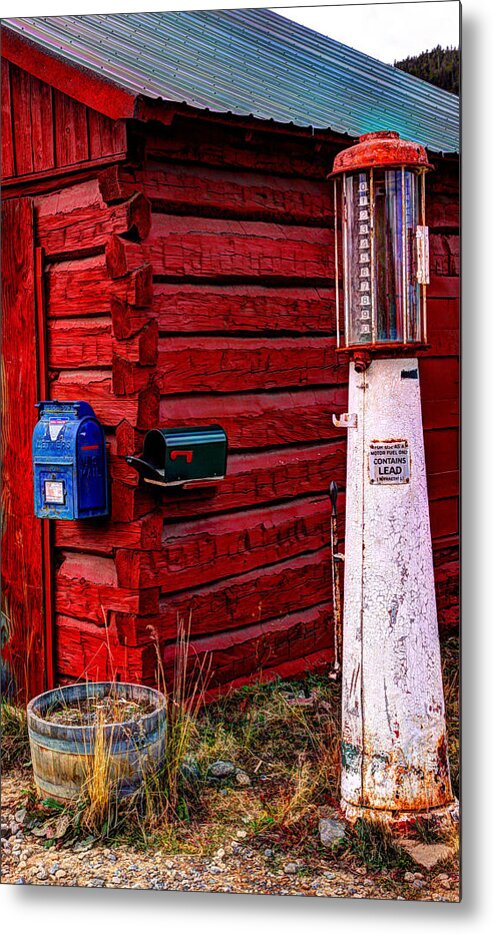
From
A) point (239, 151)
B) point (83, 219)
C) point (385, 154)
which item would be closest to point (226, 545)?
point (83, 219)

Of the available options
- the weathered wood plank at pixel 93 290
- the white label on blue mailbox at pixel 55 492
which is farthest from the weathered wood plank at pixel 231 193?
the white label on blue mailbox at pixel 55 492

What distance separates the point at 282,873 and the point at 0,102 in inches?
114

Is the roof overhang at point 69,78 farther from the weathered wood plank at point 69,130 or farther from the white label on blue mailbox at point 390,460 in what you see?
the white label on blue mailbox at point 390,460

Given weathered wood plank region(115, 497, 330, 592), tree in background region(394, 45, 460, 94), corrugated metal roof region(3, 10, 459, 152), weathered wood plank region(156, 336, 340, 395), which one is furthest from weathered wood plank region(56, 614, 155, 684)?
tree in background region(394, 45, 460, 94)

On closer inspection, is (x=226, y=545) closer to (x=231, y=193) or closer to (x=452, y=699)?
(x=452, y=699)

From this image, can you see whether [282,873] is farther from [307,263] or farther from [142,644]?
[307,263]

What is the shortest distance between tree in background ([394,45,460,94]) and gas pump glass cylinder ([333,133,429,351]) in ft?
0.86

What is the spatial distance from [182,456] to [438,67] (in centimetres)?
152

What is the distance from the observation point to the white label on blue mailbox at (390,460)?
11.8ft

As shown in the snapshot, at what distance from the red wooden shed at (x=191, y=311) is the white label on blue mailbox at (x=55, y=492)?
7.7 inches

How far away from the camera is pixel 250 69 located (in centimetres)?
421

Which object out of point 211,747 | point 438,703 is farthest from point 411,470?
point 211,747

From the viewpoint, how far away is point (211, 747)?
4.19m

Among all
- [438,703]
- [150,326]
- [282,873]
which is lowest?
[282,873]
